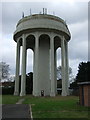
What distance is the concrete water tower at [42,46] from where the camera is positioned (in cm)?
3872

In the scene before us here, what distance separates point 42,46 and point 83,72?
19.5m

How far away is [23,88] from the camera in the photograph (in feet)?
127

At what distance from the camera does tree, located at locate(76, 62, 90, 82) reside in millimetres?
54806

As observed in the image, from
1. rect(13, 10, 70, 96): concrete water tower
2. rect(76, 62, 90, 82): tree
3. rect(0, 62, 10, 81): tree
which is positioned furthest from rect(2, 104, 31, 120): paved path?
rect(0, 62, 10, 81): tree

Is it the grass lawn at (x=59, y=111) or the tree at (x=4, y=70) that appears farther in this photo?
the tree at (x=4, y=70)

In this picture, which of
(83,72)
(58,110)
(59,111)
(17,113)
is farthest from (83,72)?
(17,113)

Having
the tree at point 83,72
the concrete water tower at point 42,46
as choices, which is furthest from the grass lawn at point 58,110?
the tree at point 83,72

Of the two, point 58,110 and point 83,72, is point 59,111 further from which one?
point 83,72

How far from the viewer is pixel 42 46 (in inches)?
1682

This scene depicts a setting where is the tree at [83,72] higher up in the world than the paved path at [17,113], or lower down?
higher up

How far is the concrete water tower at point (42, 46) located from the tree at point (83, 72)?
14.7m

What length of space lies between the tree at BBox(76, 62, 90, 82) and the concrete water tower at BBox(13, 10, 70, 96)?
14.7m

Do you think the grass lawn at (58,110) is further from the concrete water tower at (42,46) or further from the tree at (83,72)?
the tree at (83,72)

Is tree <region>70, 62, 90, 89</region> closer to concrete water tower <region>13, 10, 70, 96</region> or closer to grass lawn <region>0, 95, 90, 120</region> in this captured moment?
concrete water tower <region>13, 10, 70, 96</region>
